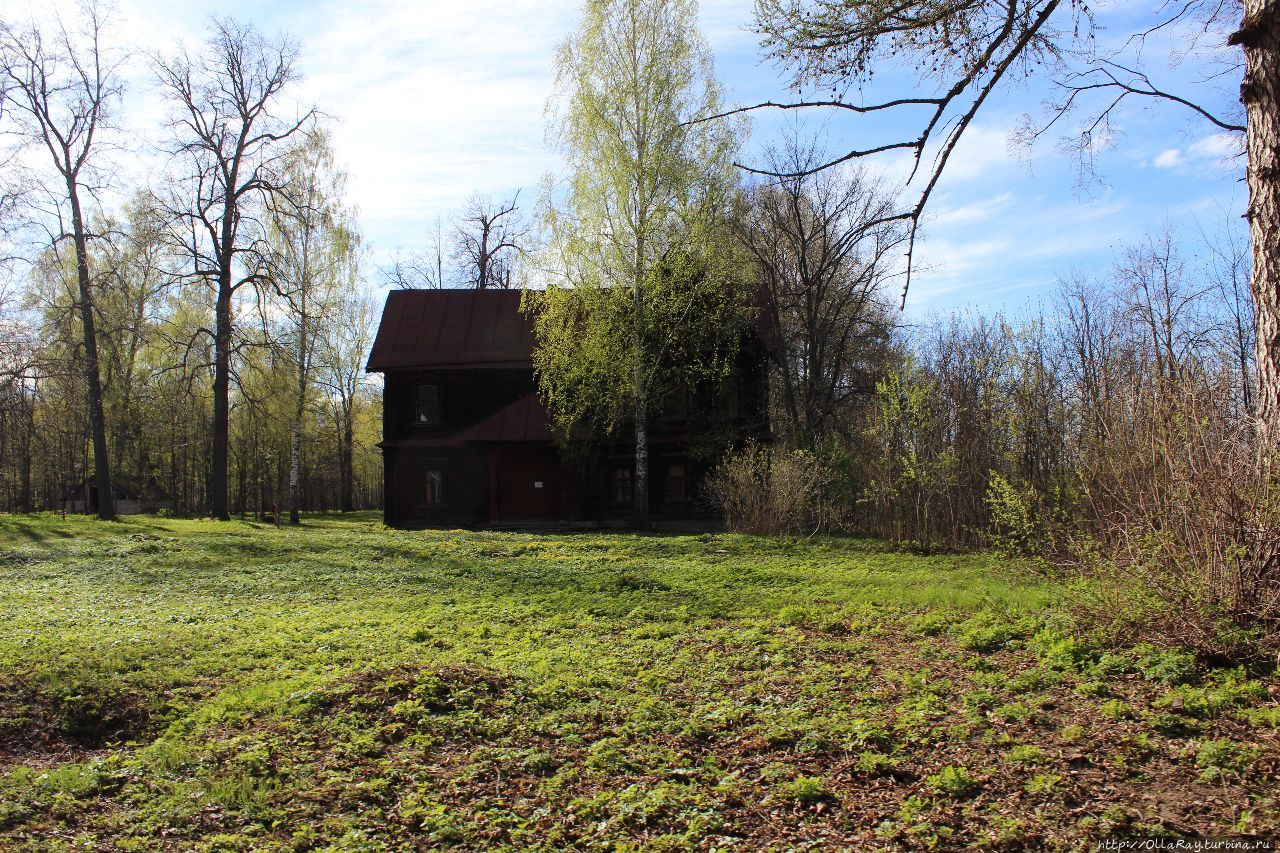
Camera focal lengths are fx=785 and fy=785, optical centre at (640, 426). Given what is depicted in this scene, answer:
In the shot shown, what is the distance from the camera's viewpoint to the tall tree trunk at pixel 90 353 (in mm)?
22406

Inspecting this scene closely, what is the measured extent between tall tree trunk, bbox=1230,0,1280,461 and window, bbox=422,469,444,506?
80.4ft

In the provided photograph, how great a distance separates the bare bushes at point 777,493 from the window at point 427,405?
12.5 metres

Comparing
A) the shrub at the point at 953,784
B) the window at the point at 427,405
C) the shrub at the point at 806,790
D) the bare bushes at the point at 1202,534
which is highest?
the window at the point at 427,405

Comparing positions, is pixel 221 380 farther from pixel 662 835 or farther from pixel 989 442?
pixel 662 835

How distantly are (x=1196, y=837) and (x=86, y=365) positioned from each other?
26448 mm

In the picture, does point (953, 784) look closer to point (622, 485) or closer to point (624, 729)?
point (624, 729)

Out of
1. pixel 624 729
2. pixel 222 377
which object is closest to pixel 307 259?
pixel 222 377

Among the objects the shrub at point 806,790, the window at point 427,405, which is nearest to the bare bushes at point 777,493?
the window at point 427,405

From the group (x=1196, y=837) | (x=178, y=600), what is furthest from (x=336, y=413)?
(x=1196, y=837)

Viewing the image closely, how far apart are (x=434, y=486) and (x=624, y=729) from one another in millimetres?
Result: 23059

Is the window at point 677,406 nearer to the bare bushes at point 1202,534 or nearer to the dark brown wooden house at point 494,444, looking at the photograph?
the dark brown wooden house at point 494,444

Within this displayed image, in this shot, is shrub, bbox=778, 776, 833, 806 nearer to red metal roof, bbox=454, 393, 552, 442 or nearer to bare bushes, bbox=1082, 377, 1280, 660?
bare bushes, bbox=1082, 377, 1280, 660

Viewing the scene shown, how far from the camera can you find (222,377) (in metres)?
25.0

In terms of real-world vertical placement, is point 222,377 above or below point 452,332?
below
